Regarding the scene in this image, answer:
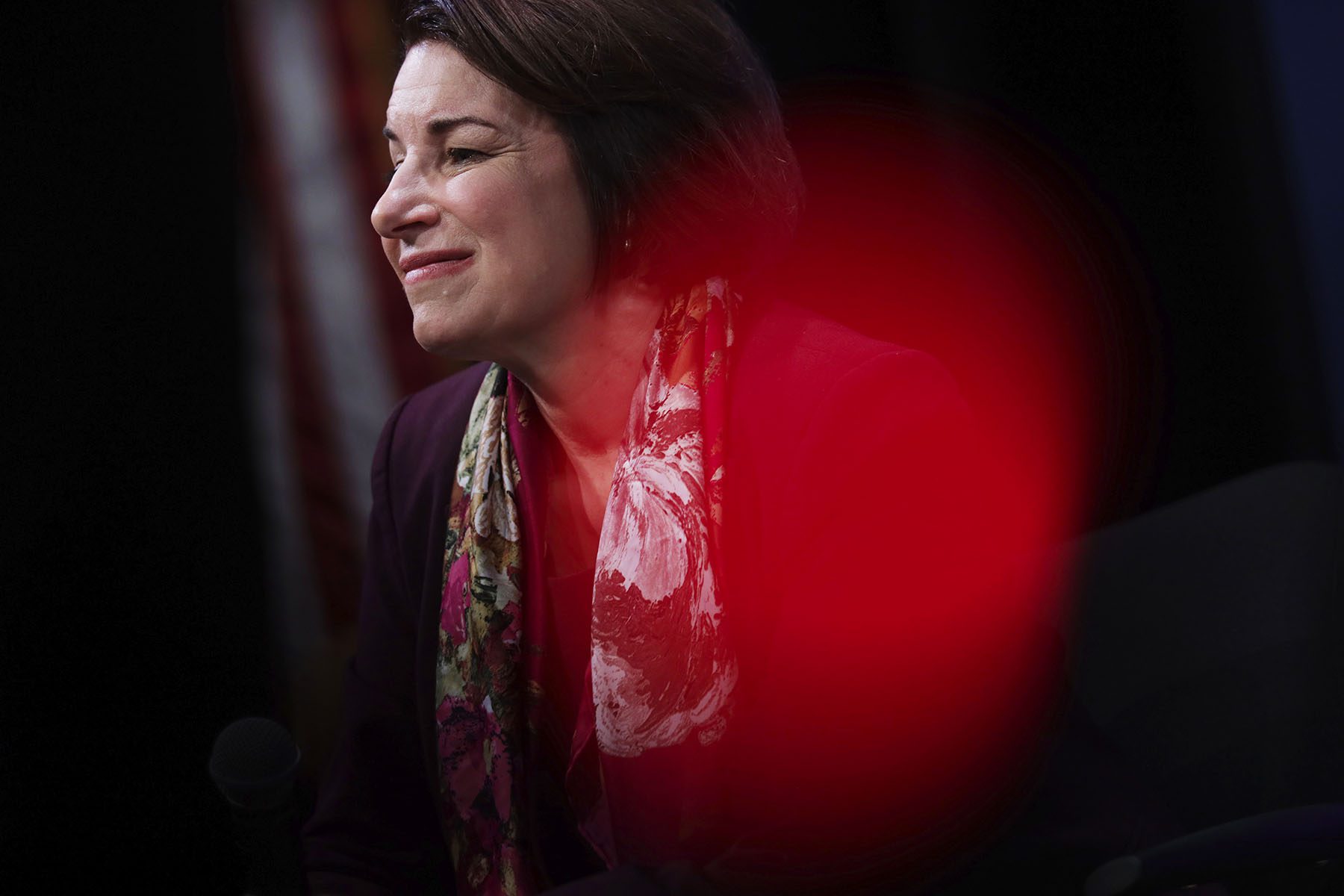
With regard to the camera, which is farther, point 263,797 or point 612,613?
point 612,613

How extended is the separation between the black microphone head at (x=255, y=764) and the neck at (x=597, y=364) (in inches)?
21.9

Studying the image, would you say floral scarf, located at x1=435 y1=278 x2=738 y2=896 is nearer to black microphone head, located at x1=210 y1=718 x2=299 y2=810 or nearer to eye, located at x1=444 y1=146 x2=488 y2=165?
eye, located at x1=444 y1=146 x2=488 y2=165

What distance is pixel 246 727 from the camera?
3.17 ft

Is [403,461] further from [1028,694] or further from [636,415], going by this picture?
[1028,694]

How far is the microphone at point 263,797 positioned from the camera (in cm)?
92

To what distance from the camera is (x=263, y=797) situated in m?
0.93

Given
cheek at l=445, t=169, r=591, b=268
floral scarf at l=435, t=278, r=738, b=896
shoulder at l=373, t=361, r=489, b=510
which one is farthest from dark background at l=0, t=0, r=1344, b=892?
cheek at l=445, t=169, r=591, b=268

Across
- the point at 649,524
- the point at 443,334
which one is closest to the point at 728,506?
the point at 649,524

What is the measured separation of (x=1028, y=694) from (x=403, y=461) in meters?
0.92

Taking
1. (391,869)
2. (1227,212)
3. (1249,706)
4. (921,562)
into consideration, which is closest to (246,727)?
(391,869)

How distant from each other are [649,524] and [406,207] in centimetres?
46

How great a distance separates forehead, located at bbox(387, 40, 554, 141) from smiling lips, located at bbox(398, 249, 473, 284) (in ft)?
0.48

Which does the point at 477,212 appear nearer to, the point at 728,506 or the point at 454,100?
the point at 454,100

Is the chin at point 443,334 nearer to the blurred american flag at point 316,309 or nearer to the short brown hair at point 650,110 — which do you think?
the short brown hair at point 650,110
